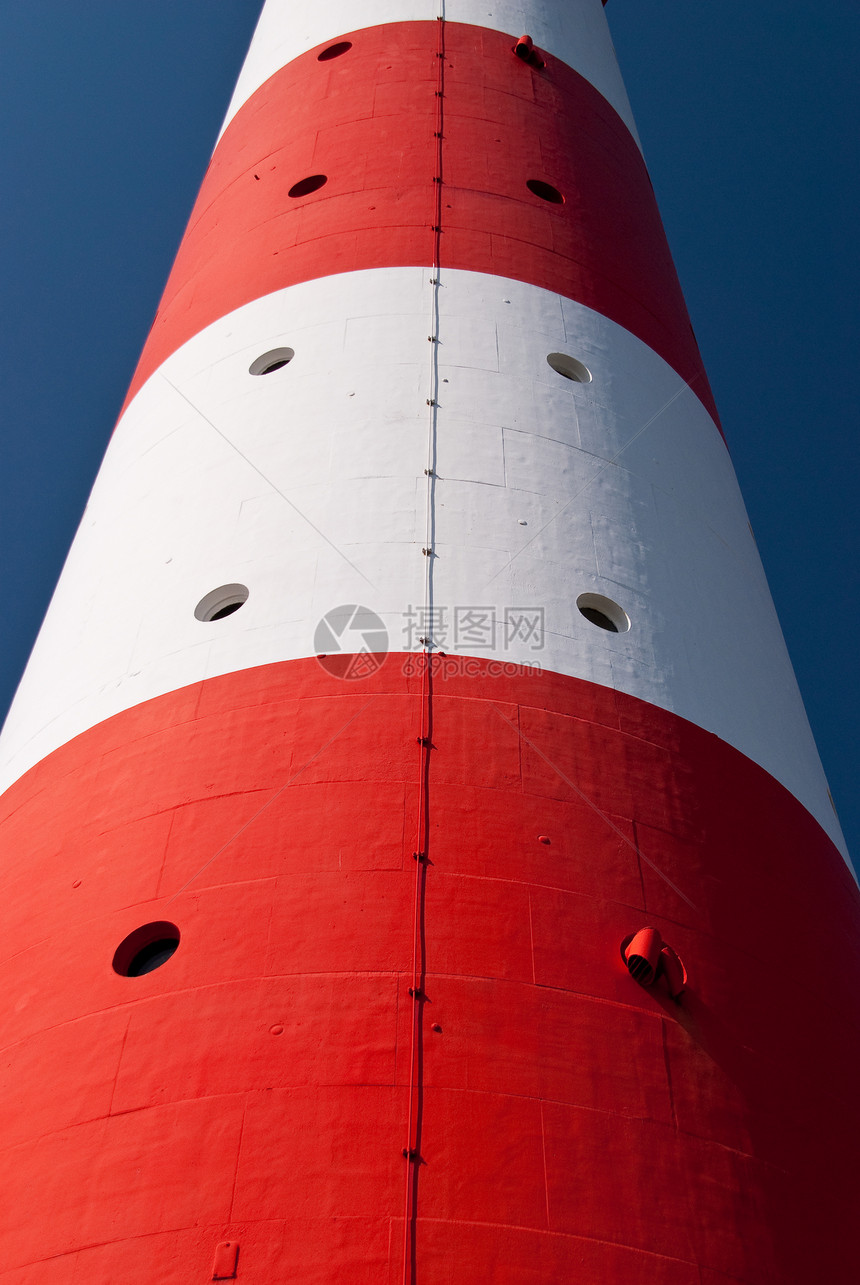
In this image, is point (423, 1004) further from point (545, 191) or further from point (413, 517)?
point (545, 191)

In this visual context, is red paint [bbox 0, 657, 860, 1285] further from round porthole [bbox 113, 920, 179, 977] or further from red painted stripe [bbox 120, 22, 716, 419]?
red painted stripe [bbox 120, 22, 716, 419]

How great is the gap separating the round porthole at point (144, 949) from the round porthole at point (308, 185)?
8.53 meters

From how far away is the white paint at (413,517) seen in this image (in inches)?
323

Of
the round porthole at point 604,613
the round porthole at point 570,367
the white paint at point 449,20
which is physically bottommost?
the round porthole at point 604,613

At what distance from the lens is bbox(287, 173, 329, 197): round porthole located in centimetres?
1248

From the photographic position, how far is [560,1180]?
18.6 ft

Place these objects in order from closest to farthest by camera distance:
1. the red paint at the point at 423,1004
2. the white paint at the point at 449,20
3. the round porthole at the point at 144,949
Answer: the red paint at the point at 423,1004 < the round porthole at the point at 144,949 < the white paint at the point at 449,20

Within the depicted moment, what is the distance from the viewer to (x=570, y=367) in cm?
1045

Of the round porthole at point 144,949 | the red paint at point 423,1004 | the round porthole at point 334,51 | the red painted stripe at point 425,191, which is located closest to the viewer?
the red paint at point 423,1004

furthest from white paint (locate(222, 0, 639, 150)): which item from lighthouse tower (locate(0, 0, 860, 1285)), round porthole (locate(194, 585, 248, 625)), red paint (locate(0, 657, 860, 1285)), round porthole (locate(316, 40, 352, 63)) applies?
red paint (locate(0, 657, 860, 1285))

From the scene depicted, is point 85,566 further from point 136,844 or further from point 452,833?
point 452,833

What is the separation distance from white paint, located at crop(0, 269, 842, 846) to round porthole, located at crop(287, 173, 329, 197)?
207 centimetres

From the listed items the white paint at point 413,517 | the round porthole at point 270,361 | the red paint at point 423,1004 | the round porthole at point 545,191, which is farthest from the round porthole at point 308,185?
the red paint at point 423,1004

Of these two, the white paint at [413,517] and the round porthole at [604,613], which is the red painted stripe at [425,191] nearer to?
the white paint at [413,517]
